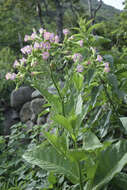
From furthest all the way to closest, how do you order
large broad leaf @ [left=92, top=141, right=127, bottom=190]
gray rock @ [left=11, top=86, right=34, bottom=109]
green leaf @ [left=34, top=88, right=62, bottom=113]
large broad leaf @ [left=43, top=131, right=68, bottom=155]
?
gray rock @ [left=11, top=86, right=34, bottom=109] < green leaf @ [left=34, top=88, right=62, bottom=113] < large broad leaf @ [left=43, top=131, right=68, bottom=155] < large broad leaf @ [left=92, top=141, right=127, bottom=190]

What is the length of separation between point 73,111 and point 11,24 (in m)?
17.2

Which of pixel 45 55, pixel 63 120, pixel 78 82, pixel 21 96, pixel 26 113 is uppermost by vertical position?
pixel 45 55

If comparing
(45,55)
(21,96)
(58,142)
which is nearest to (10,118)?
(21,96)

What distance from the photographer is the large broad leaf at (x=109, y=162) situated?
2.49ft

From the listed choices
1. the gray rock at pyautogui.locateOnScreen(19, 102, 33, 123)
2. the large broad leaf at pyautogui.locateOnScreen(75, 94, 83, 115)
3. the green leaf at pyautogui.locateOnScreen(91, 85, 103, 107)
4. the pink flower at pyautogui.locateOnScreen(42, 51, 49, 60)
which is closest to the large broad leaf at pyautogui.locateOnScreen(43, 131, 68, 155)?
the large broad leaf at pyautogui.locateOnScreen(75, 94, 83, 115)

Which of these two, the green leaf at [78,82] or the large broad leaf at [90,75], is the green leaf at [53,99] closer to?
the green leaf at [78,82]

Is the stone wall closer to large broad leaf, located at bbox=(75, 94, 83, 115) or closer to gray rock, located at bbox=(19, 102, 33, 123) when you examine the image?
gray rock, located at bbox=(19, 102, 33, 123)

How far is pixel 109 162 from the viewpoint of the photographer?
30.8 inches

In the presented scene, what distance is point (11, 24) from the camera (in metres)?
16.5

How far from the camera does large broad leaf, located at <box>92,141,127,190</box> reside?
758mm

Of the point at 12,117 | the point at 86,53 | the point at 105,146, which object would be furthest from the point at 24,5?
the point at 105,146

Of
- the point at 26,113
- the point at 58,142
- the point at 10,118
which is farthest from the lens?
the point at 10,118

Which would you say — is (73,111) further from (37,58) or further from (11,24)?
(11,24)

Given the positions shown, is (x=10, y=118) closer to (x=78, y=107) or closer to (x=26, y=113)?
(x=26, y=113)
